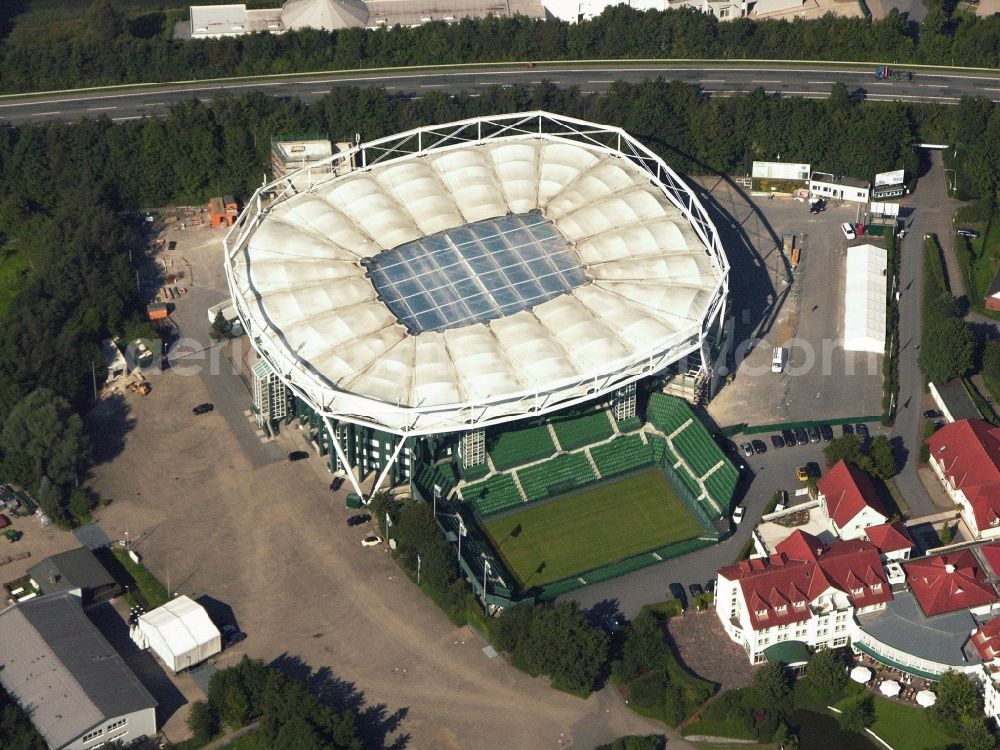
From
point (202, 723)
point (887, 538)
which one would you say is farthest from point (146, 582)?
point (887, 538)

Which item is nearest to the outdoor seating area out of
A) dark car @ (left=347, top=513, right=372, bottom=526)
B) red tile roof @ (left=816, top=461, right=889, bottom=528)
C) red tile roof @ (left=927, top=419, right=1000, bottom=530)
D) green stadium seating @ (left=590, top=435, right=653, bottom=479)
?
red tile roof @ (left=816, top=461, right=889, bottom=528)

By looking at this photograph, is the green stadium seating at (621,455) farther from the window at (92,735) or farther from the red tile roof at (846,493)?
the window at (92,735)

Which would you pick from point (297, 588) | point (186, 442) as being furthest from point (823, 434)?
point (186, 442)

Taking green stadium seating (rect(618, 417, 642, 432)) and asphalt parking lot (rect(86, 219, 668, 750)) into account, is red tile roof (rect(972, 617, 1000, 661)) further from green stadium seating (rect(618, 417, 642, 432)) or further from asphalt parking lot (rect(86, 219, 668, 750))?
green stadium seating (rect(618, 417, 642, 432))

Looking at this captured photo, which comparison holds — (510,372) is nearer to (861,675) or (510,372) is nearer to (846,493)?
(846,493)

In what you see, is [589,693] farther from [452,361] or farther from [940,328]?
[940,328]
